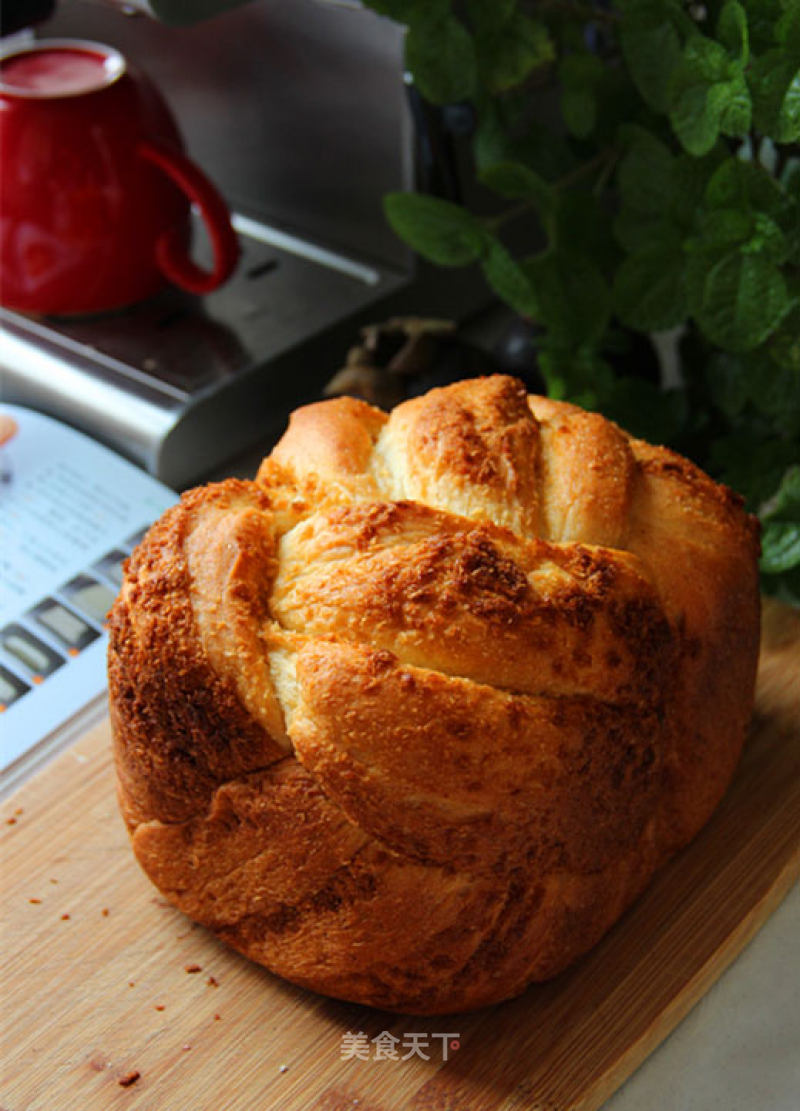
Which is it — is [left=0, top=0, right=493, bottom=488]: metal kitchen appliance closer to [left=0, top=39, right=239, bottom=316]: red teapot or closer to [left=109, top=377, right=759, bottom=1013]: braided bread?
[left=0, top=39, right=239, bottom=316]: red teapot

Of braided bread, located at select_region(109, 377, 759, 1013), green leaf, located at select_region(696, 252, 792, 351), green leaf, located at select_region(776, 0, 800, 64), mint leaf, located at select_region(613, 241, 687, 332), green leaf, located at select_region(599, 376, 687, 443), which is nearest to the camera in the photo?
braided bread, located at select_region(109, 377, 759, 1013)

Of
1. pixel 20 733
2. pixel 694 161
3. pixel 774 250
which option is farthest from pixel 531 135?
pixel 20 733

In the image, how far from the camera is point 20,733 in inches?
39.8

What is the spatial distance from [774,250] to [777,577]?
0.92ft

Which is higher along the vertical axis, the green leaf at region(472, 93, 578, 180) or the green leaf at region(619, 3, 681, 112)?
the green leaf at region(619, 3, 681, 112)

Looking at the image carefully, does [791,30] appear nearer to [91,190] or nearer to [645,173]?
[645,173]

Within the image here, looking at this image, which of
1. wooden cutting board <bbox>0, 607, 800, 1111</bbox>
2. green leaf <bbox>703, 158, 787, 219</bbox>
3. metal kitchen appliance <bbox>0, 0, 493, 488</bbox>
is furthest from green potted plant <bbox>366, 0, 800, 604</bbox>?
wooden cutting board <bbox>0, 607, 800, 1111</bbox>

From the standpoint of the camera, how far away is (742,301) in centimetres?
→ 99

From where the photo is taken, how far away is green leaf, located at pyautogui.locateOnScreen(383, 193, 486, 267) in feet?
3.80

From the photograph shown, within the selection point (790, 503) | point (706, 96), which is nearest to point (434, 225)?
point (706, 96)

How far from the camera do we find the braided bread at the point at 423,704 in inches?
28.8

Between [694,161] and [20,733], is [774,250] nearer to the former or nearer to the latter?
[694,161]

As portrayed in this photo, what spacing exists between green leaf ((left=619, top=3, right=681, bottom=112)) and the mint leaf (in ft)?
0.39

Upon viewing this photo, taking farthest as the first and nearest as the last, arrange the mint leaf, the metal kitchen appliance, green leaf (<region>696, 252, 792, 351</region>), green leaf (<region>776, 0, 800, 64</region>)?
the metal kitchen appliance < the mint leaf < green leaf (<region>696, 252, 792, 351</region>) < green leaf (<region>776, 0, 800, 64</region>)
